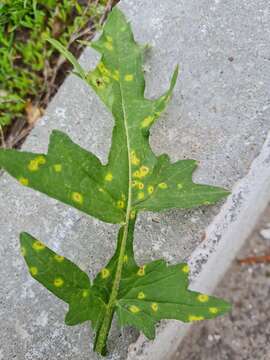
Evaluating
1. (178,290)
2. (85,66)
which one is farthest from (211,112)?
(178,290)

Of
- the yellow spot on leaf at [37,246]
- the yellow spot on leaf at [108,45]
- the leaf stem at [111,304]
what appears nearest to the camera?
the yellow spot on leaf at [37,246]

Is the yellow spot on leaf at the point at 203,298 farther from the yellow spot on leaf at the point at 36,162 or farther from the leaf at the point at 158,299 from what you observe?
the yellow spot on leaf at the point at 36,162

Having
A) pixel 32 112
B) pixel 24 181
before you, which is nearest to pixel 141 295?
pixel 24 181

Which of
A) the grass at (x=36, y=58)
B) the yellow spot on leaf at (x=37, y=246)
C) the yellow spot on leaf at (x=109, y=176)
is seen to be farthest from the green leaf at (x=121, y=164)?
the grass at (x=36, y=58)

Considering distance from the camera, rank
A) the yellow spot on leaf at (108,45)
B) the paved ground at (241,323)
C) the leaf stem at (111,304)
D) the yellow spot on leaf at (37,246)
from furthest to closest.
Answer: the paved ground at (241,323), the yellow spot on leaf at (108,45), the leaf stem at (111,304), the yellow spot on leaf at (37,246)

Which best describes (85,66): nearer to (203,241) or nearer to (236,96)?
(236,96)

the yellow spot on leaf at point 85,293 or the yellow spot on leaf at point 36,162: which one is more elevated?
the yellow spot on leaf at point 36,162
